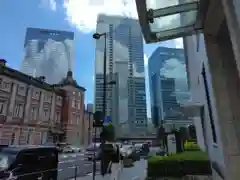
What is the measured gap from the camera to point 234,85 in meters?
3.67

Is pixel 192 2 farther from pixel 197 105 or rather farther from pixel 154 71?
pixel 154 71

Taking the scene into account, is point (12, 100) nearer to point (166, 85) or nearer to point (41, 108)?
point (41, 108)

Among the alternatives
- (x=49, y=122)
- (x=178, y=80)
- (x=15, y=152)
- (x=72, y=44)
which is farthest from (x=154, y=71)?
(x=72, y=44)

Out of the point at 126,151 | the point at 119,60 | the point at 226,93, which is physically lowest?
the point at 126,151

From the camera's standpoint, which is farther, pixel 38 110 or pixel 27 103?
pixel 38 110

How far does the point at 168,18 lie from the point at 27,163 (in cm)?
737

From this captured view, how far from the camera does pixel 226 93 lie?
3629 mm

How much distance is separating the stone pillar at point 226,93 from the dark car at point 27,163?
6657 mm

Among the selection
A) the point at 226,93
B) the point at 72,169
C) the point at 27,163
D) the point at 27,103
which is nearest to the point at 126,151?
the point at 72,169

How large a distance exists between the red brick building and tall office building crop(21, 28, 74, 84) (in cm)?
2452

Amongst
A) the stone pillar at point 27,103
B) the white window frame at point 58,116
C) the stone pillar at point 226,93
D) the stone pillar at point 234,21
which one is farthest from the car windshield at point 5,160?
the white window frame at point 58,116

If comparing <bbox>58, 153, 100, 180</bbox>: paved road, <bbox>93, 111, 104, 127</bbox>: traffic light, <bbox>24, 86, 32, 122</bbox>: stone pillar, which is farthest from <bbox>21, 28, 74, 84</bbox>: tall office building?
<bbox>93, 111, 104, 127</bbox>: traffic light

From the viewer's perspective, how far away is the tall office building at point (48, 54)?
7375cm

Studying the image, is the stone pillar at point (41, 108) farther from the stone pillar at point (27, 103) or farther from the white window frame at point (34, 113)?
the stone pillar at point (27, 103)
